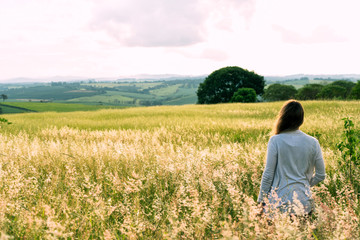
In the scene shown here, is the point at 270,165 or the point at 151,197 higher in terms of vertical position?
the point at 270,165

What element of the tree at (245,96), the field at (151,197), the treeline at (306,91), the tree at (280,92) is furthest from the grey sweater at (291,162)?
the tree at (280,92)

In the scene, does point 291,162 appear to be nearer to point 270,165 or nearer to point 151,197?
point 270,165

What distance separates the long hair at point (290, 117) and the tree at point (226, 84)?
5531 centimetres

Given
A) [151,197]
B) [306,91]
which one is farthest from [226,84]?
[151,197]

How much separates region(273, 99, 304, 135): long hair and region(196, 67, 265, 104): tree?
55307 millimetres

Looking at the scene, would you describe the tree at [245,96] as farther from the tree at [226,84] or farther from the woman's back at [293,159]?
the woman's back at [293,159]

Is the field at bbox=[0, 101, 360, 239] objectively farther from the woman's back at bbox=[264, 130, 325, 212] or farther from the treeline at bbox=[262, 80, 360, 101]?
the treeline at bbox=[262, 80, 360, 101]

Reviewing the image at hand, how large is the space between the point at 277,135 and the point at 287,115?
0.31m

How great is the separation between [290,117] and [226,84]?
2261 inches

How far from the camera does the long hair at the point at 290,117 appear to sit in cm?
338

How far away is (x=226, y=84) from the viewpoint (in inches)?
2336

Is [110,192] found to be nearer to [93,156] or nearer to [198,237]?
[93,156]

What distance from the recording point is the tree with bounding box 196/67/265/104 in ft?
192

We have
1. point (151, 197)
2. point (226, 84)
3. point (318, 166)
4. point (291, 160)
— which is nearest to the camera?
point (291, 160)
